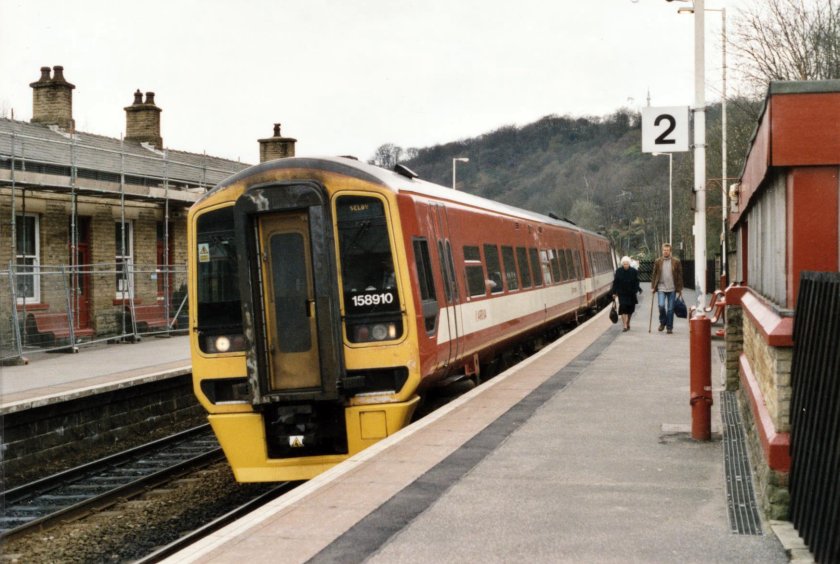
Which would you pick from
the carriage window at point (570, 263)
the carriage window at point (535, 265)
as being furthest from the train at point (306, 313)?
the carriage window at point (570, 263)

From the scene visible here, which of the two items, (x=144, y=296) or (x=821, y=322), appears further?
(x=144, y=296)

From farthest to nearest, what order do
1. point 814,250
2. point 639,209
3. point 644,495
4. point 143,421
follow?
point 639,209 → point 143,421 → point 644,495 → point 814,250

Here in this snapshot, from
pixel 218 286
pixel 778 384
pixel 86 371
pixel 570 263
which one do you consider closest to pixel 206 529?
pixel 218 286

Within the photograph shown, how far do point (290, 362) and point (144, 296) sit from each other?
15.8m

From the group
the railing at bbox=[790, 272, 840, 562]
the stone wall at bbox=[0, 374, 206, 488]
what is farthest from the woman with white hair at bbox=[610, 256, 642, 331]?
the railing at bbox=[790, 272, 840, 562]

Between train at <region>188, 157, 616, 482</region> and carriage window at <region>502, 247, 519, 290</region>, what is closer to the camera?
train at <region>188, 157, 616, 482</region>

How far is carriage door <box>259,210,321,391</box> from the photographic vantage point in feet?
29.1

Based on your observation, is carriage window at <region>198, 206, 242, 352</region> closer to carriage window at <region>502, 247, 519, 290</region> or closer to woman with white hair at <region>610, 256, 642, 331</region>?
carriage window at <region>502, 247, 519, 290</region>

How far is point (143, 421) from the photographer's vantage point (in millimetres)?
14180

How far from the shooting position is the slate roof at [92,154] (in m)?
21.6

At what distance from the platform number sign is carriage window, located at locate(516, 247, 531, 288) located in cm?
687

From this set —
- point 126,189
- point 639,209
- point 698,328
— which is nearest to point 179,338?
point 126,189

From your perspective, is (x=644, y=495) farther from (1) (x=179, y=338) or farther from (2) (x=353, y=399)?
(1) (x=179, y=338)

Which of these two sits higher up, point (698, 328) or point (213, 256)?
point (213, 256)
